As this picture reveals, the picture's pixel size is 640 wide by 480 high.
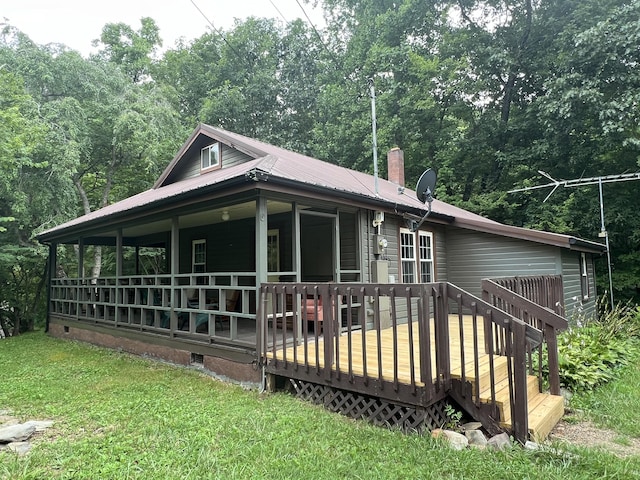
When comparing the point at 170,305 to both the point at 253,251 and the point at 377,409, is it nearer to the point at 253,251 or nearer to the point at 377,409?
the point at 253,251

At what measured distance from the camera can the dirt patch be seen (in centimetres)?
351

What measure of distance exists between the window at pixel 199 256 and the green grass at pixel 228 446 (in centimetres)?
612

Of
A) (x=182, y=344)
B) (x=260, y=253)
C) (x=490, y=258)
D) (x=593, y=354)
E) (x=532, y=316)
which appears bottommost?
(x=593, y=354)

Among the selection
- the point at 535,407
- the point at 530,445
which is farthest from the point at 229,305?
the point at 530,445

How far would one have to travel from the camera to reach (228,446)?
3.25m

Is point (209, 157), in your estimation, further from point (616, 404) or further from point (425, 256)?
point (616, 404)

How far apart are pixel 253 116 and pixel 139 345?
1869 cm

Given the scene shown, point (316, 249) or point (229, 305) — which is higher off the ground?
point (316, 249)

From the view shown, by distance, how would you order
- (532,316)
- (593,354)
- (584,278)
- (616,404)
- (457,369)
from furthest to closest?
(584,278) → (593,354) → (532,316) → (616,404) → (457,369)

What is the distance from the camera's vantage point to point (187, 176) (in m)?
10.1

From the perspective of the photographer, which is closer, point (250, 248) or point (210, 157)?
point (210, 157)

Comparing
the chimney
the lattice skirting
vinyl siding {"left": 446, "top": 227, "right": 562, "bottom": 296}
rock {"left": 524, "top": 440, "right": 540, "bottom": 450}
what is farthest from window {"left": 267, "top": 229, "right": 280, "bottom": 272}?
rock {"left": 524, "top": 440, "right": 540, "bottom": 450}

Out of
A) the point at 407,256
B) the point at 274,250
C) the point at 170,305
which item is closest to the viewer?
the point at 170,305

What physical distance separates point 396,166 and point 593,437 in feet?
31.4
